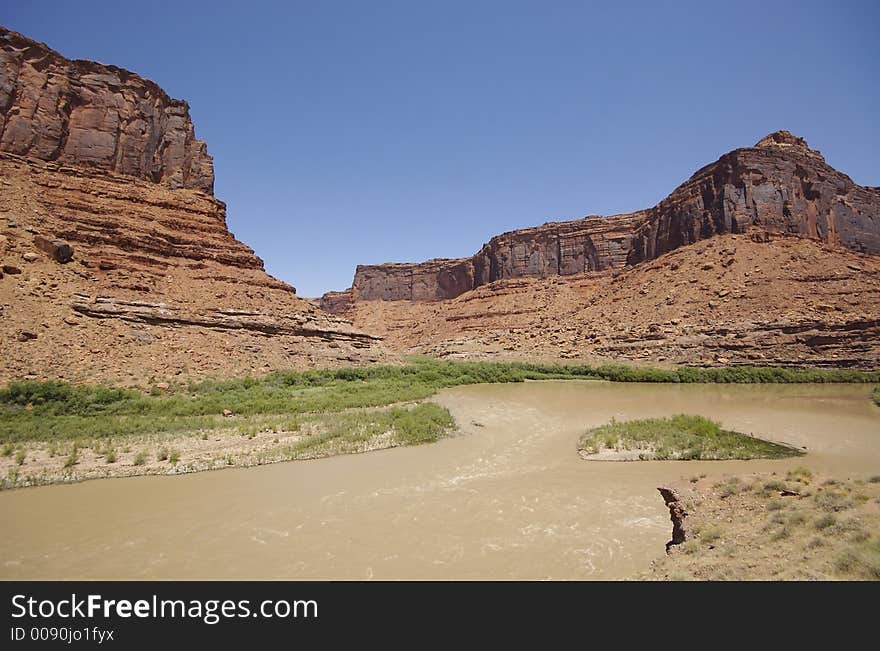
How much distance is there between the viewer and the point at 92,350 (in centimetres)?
2080

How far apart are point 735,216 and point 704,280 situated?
460 inches

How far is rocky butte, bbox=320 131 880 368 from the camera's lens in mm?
37156

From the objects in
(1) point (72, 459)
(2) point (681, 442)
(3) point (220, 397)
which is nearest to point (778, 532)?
(2) point (681, 442)

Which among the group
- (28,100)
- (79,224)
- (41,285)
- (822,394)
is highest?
(28,100)

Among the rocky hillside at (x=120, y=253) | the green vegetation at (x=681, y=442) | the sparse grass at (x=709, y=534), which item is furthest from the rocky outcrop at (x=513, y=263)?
the sparse grass at (x=709, y=534)

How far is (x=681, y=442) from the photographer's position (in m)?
12.6

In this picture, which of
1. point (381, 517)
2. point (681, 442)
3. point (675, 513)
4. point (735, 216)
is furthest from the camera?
point (735, 216)

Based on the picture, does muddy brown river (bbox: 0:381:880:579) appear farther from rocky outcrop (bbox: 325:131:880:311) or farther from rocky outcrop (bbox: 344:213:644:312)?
rocky outcrop (bbox: 344:213:644:312)

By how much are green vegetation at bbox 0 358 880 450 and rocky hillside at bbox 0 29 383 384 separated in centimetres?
245

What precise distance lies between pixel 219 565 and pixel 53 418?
1256cm

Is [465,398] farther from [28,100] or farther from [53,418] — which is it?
[28,100]

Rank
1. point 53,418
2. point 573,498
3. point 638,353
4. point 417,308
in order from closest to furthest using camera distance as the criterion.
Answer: point 573,498 < point 53,418 < point 638,353 < point 417,308

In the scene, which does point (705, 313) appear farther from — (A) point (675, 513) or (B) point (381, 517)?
(B) point (381, 517)
